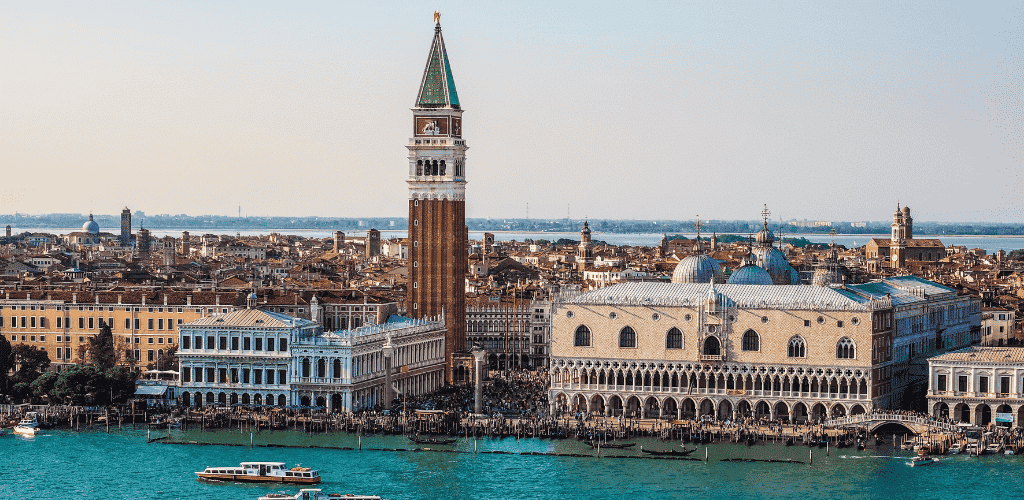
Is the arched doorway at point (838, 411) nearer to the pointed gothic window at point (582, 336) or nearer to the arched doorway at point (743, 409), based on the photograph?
the arched doorway at point (743, 409)

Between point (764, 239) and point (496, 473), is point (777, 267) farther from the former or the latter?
point (496, 473)

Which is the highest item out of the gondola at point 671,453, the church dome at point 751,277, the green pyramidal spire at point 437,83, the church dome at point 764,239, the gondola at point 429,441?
the green pyramidal spire at point 437,83

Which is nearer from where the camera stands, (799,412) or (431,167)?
(799,412)

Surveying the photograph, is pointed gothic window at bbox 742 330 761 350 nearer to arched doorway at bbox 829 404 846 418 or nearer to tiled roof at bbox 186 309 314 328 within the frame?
arched doorway at bbox 829 404 846 418

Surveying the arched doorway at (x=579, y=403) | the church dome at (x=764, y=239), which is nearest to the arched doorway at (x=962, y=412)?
the arched doorway at (x=579, y=403)

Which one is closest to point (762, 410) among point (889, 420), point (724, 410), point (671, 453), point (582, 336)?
point (724, 410)

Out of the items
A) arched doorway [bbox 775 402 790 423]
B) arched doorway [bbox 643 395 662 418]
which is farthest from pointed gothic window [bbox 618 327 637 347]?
arched doorway [bbox 775 402 790 423]
